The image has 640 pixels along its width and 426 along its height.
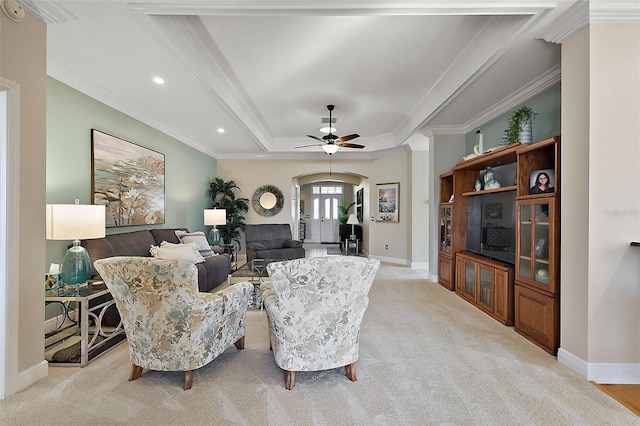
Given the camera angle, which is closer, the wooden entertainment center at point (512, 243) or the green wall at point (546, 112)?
the wooden entertainment center at point (512, 243)

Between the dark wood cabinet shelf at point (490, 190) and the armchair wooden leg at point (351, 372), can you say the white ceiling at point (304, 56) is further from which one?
the armchair wooden leg at point (351, 372)

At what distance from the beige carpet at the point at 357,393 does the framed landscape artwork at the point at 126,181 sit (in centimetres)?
214

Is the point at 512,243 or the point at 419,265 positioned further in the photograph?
the point at 419,265

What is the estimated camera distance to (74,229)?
8.54ft

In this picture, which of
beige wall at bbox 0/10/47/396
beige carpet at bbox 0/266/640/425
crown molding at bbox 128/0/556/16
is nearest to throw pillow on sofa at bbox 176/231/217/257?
beige carpet at bbox 0/266/640/425

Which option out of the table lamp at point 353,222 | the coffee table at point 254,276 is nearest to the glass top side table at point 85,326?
the coffee table at point 254,276

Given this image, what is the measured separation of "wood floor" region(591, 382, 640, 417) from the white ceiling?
2.70 m

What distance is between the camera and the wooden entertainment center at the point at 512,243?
276 centimetres

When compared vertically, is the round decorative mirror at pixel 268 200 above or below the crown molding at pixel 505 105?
below

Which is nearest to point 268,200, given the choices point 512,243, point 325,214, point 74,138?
point 74,138

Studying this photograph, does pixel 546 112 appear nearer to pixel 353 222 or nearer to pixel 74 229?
pixel 74 229

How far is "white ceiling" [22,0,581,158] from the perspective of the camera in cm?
235

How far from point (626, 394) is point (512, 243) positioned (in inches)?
70.8

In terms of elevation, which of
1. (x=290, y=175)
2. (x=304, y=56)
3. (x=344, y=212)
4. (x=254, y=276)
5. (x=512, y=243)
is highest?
(x=304, y=56)
